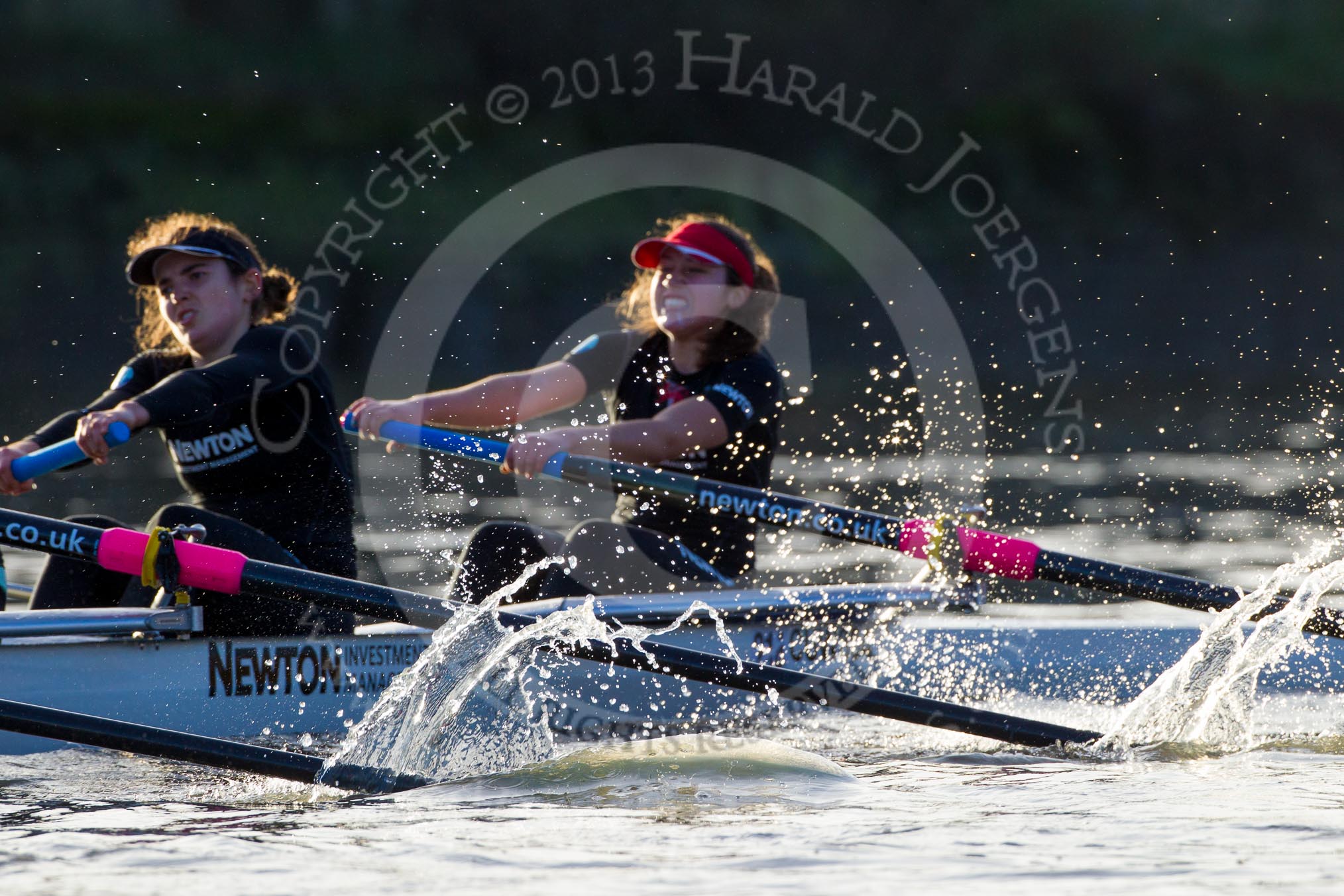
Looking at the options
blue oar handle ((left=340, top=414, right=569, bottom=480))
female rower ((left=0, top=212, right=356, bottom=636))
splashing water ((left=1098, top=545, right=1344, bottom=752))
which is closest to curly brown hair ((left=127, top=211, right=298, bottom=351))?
female rower ((left=0, top=212, right=356, bottom=636))

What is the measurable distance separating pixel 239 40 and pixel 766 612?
1981cm

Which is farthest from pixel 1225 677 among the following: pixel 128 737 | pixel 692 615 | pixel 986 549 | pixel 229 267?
pixel 229 267

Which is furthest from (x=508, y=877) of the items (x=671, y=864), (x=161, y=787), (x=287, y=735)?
(x=287, y=735)

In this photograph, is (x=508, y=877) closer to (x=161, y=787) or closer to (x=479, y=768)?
(x=479, y=768)

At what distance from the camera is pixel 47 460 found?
183 inches

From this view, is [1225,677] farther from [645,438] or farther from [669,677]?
[645,438]

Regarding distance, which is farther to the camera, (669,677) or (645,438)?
(645,438)

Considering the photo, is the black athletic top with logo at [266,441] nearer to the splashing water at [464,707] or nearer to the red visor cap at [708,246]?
the splashing water at [464,707]

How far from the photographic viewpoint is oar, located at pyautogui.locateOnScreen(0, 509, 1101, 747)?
394 cm

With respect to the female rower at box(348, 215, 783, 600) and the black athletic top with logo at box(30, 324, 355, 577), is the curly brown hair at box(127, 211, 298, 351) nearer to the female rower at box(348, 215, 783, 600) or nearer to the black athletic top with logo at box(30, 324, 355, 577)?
the black athletic top with logo at box(30, 324, 355, 577)

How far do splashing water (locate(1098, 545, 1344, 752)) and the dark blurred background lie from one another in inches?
372

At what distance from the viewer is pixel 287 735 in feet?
14.6

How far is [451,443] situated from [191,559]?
1.25m

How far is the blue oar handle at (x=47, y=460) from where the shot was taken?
459cm
